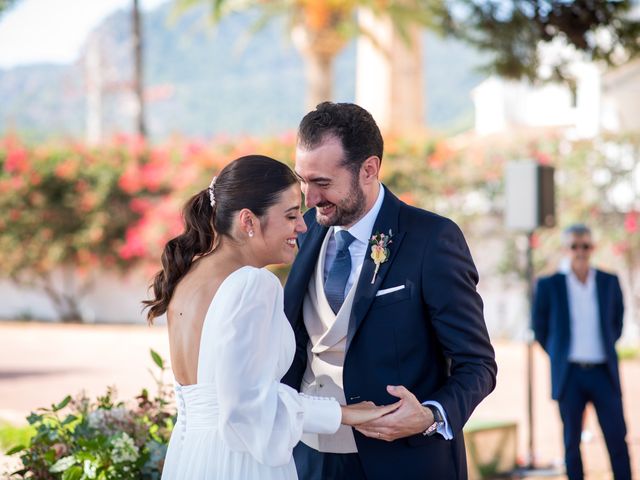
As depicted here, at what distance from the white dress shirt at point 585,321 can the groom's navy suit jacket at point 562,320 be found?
0.03 meters

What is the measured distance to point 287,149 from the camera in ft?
62.8

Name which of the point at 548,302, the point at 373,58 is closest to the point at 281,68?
the point at 373,58

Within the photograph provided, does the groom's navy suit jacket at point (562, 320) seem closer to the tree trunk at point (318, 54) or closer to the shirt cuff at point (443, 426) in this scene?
the shirt cuff at point (443, 426)

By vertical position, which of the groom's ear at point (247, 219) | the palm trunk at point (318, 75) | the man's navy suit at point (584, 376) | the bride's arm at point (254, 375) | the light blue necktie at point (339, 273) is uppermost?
the palm trunk at point (318, 75)

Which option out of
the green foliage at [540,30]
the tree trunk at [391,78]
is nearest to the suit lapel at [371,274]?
the green foliage at [540,30]

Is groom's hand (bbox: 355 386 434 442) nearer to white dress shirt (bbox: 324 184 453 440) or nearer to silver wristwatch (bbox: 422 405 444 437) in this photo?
silver wristwatch (bbox: 422 405 444 437)

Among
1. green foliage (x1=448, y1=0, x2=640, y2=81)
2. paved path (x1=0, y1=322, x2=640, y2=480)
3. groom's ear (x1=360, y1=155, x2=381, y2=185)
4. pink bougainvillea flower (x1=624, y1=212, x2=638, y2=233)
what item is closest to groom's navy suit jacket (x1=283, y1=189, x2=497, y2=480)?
groom's ear (x1=360, y1=155, x2=381, y2=185)

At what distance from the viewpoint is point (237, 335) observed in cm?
304

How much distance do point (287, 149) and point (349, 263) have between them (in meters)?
15.5

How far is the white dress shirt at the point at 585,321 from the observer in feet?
24.1

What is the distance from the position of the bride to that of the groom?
0.20 meters

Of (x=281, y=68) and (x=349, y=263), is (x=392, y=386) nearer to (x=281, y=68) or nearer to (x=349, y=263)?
(x=349, y=263)

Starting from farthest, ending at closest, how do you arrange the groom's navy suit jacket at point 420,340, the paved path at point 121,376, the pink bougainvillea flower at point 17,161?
the pink bougainvillea flower at point 17,161, the paved path at point 121,376, the groom's navy suit jacket at point 420,340

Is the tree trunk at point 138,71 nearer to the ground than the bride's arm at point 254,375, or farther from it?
farther from it
